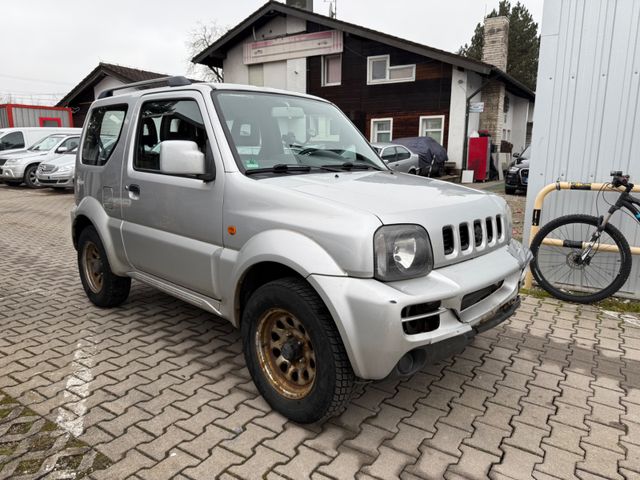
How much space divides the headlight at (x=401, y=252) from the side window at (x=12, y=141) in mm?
19915

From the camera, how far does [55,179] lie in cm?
1536

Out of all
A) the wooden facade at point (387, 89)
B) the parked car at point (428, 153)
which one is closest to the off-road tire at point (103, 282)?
the parked car at point (428, 153)

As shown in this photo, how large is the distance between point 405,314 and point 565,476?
115 centimetres

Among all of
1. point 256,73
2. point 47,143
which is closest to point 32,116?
point 47,143

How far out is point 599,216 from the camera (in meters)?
4.90

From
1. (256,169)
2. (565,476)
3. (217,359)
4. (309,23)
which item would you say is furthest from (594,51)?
(309,23)

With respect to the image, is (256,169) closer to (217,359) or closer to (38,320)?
(217,359)

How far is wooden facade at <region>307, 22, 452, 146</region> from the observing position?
63.7ft

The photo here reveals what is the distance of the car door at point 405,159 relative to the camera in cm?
1547

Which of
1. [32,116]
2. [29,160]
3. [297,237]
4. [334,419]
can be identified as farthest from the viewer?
[32,116]

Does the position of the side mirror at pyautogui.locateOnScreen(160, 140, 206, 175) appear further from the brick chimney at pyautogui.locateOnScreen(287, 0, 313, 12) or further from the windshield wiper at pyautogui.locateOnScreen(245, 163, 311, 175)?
the brick chimney at pyautogui.locateOnScreen(287, 0, 313, 12)

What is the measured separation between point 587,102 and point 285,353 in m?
4.28

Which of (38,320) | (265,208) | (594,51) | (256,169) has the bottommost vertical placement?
(38,320)

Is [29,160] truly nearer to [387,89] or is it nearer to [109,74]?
[109,74]
